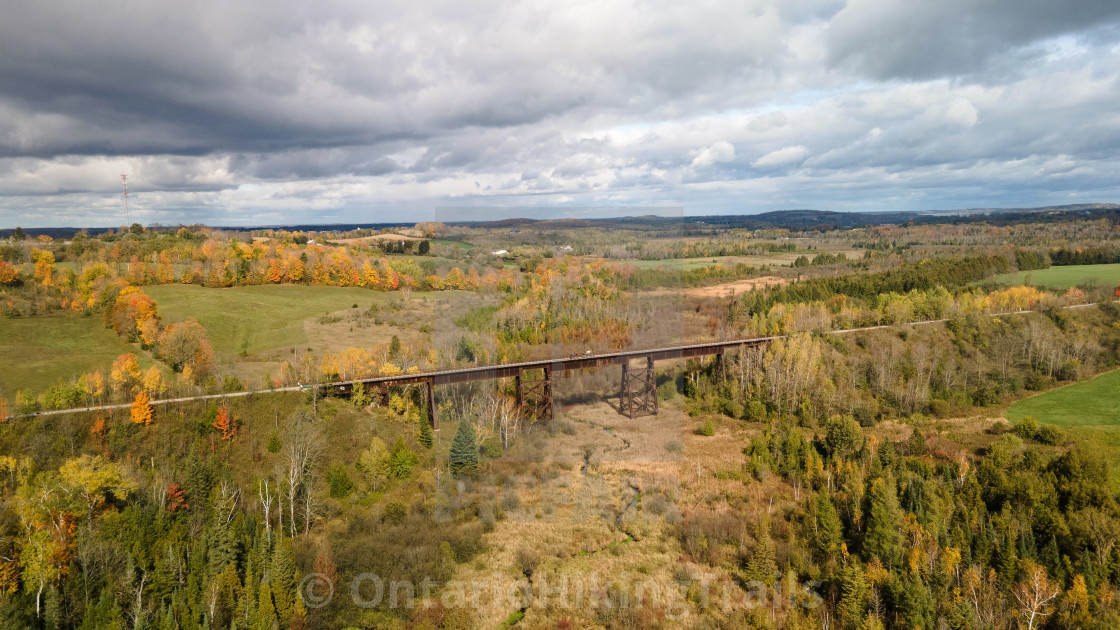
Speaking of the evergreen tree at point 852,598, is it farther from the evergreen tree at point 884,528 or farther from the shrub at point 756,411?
the shrub at point 756,411

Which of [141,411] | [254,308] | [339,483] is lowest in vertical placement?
[339,483]

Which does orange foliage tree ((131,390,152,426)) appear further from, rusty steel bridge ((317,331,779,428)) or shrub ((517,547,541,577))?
shrub ((517,547,541,577))

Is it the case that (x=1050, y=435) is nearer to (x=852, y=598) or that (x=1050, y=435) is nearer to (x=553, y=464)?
(x=852, y=598)

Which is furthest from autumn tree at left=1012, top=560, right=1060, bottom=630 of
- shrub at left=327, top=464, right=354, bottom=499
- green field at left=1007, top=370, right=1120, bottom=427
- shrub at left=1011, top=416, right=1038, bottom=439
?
shrub at left=327, top=464, right=354, bottom=499

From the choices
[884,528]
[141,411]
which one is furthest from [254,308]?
[884,528]

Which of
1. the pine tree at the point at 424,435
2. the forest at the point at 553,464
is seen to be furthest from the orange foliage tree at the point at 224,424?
the pine tree at the point at 424,435

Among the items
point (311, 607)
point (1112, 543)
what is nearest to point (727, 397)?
point (1112, 543)
